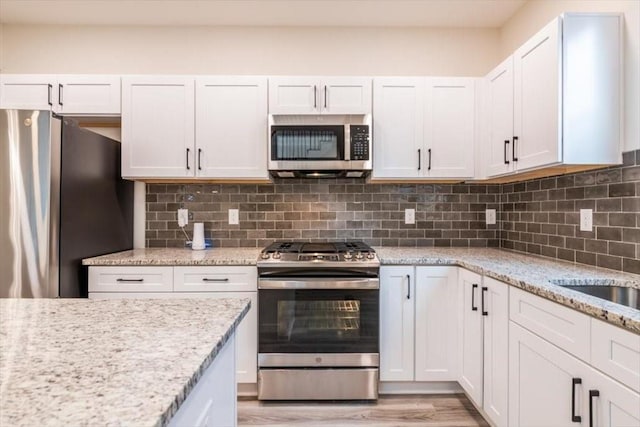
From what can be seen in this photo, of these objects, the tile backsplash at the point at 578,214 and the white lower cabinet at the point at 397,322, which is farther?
the white lower cabinet at the point at 397,322

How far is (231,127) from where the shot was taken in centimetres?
255

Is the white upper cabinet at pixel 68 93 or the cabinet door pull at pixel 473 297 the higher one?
the white upper cabinet at pixel 68 93

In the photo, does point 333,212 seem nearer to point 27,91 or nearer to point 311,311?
point 311,311

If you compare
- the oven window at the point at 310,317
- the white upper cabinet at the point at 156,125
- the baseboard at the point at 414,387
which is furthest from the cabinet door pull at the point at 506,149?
the white upper cabinet at the point at 156,125

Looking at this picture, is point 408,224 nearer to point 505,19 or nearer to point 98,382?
point 505,19

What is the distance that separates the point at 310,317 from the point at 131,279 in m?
1.15

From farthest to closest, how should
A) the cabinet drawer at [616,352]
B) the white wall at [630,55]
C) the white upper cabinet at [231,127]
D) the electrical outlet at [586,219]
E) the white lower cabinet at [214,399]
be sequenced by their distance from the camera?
the white upper cabinet at [231,127] → the electrical outlet at [586,219] → the white wall at [630,55] → the cabinet drawer at [616,352] → the white lower cabinet at [214,399]

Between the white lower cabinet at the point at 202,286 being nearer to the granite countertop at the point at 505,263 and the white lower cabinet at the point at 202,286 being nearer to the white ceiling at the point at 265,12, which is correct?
the granite countertop at the point at 505,263

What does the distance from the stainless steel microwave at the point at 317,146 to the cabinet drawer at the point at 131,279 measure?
1.01 meters

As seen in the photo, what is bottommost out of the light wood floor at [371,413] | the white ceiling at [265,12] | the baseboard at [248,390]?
the light wood floor at [371,413]

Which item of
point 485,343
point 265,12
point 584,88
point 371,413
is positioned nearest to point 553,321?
point 485,343

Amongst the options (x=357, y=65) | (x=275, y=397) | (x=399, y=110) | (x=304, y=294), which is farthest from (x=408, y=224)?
(x=275, y=397)

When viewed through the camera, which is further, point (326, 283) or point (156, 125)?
point (156, 125)

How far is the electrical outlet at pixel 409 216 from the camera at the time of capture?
9.50ft
